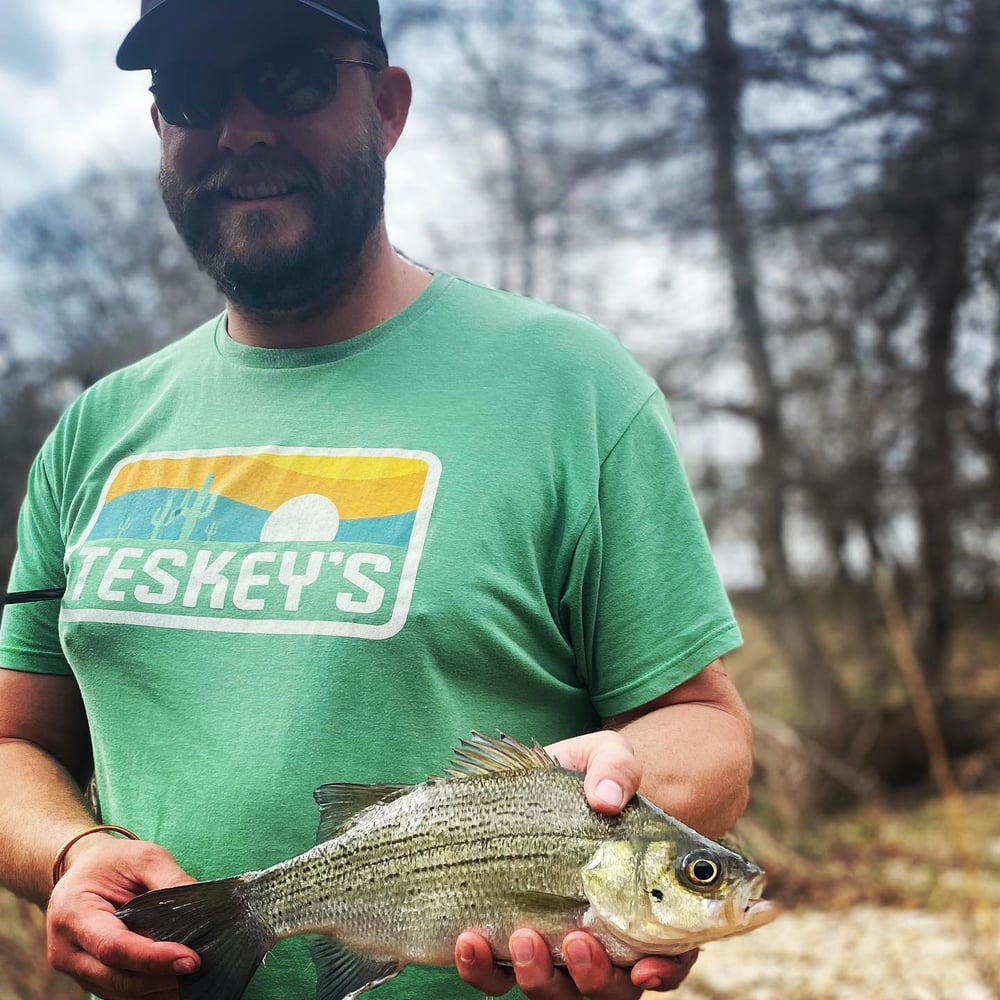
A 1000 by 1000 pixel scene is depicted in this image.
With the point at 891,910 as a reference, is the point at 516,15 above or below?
above

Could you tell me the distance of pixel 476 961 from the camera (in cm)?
157

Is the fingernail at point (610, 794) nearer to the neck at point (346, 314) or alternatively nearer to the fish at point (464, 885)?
the fish at point (464, 885)

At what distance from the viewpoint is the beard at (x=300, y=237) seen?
212cm

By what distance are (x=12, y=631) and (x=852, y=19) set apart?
9.53m

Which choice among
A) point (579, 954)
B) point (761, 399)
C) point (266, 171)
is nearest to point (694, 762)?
point (579, 954)

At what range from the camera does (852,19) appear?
Answer: 9.66 meters

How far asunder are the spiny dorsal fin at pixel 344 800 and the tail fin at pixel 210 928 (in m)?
0.15

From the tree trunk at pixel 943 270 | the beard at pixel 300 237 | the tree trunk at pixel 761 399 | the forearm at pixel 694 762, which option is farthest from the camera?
the tree trunk at pixel 761 399

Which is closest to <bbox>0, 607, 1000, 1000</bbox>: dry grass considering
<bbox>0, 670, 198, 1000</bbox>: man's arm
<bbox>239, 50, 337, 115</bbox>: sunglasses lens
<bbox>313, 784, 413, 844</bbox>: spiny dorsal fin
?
<bbox>0, 670, 198, 1000</bbox>: man's arm

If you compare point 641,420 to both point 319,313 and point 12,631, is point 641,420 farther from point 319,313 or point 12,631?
point 12,631

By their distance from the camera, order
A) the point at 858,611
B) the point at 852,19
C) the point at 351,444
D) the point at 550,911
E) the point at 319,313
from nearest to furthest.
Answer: the point at 550,911 < the point at 351,444 < the point at 319,313 < the point at 852,19 < the point at 858,611

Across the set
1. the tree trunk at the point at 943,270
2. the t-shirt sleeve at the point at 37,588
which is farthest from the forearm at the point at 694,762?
the tree trunk at the point at 943,270

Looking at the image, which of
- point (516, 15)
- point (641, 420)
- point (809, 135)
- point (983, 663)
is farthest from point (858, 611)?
point (641, 420)

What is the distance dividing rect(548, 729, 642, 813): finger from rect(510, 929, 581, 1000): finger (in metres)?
0.20
